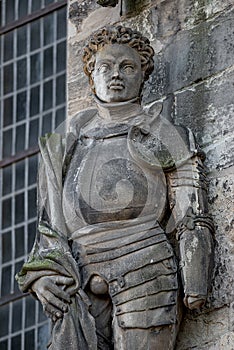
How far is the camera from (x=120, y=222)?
28.1 ft

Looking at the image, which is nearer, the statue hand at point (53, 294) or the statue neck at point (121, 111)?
the statue hand at point (53, 294)

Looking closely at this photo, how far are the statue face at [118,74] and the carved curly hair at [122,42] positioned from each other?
0.03 m

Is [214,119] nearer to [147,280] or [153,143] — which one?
[153,143]

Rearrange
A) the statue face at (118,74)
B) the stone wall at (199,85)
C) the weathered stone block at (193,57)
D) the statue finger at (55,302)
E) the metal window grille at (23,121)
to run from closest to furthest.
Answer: the statue finger at (55,302) → the stone wall at (199,85) → the statue face at (118,74) → the weathered stone block at (193,57) → the metal window grille at (23,121)

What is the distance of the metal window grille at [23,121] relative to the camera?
10414 millimetres

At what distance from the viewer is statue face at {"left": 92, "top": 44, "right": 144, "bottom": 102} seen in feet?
29.1

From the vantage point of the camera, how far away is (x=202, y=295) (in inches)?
333

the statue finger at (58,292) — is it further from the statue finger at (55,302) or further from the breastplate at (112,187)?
the breastplate at (112,187)

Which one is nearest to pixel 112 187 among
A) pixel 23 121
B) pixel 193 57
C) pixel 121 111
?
pixel 121 111

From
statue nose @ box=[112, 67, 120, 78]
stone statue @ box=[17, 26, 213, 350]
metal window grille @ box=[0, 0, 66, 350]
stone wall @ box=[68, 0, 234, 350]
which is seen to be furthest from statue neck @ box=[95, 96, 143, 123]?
metal window grille @ box=[0, 0, 66, 350]

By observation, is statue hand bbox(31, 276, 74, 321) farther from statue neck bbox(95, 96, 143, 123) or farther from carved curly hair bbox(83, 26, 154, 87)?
carved curly hair bbox(83, 26, 154, 87)

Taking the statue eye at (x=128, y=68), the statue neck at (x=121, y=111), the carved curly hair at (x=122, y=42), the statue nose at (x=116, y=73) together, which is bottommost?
the statue neck at (x=121, y=111)

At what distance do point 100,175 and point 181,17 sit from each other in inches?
43.0

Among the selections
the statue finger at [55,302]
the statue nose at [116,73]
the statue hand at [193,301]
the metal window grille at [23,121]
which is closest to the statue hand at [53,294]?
the statue finger at [55,302]
